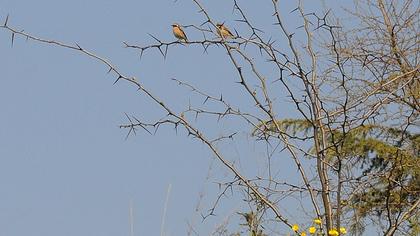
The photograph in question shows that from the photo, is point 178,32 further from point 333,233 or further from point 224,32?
point 333,233

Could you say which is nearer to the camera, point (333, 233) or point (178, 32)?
point (333, 233)

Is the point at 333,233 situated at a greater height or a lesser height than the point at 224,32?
lesser

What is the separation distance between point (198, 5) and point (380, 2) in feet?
27.2

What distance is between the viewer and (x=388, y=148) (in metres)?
12.2

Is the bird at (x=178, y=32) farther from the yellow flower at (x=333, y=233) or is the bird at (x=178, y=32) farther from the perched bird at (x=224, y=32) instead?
the yellow flower at (x=333, y=233)

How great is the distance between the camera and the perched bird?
3.29 m

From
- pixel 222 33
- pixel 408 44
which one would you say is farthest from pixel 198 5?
pixel 408 44

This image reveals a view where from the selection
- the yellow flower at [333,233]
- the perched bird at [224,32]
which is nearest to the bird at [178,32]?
the perched bird at [224,32]

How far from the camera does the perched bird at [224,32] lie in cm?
329

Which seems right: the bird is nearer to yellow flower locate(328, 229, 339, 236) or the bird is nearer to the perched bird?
the perched bird

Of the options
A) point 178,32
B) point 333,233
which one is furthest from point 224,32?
point 333,233

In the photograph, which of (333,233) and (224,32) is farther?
(224,32)

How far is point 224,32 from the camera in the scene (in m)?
3.49

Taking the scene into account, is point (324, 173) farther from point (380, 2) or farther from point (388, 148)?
point (388, 148)
